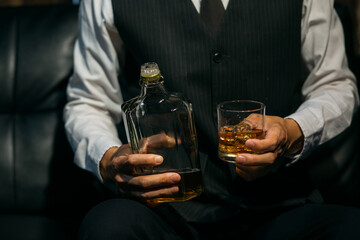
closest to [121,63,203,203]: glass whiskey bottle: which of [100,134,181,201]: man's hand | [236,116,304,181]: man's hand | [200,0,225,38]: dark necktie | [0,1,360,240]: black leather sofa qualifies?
[100,134,181,201]: man's hand

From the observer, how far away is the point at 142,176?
2.93 feet

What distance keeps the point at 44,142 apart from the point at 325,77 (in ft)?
3.11

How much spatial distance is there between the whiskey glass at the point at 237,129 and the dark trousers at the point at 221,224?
25 centimetres

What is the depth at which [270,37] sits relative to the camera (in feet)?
3.57

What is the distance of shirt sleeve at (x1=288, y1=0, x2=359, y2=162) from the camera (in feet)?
3.59

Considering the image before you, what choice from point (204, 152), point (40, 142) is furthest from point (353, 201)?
point (40, 142)

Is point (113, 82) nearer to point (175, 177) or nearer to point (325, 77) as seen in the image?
point (175, 177)

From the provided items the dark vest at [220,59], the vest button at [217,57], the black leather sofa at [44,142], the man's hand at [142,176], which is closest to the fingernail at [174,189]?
the man's hand at [142,176]

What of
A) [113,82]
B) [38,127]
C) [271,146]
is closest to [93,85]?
[113,82]

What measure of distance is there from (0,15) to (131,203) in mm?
974

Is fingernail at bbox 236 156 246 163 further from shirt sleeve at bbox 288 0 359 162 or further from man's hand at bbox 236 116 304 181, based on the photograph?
shirt sleeve at bbox 288 0 359 162

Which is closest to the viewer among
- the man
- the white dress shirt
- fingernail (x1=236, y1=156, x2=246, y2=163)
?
fingernail (x1=236, y1=156, x2=246, y2=163)

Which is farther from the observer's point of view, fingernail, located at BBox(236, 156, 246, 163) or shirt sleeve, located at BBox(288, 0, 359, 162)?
shirt sleeve, located at BBox(288, 0, 359, 162)

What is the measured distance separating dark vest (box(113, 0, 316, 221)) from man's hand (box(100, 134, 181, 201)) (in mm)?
211
